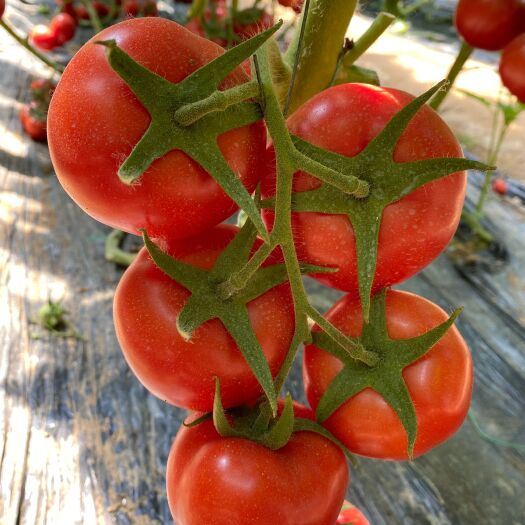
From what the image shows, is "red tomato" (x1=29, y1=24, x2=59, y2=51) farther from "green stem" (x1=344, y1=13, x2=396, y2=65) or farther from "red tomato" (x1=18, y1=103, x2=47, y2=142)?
"green stem" (x1=344, y1=13, x2=396, y2=65)

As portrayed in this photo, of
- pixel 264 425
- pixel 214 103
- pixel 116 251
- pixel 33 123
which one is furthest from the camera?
pixel 33 123

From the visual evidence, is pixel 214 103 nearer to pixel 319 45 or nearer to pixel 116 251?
pixel 319 45

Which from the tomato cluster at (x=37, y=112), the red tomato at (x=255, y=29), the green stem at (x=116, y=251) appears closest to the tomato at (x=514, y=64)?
the red tomato at (x=255, y=29)

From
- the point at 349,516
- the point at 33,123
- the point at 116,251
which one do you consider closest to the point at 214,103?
the point at 349,516

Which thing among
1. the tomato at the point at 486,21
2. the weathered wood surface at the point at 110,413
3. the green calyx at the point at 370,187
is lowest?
the weathered wood surface at the point at 110,413

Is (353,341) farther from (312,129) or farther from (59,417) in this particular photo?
(59,417)

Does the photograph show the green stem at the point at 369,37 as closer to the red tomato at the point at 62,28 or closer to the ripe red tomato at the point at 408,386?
the ripe red tomato at the point at 408,386

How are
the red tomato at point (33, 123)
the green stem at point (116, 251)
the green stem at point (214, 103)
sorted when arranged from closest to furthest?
the green stem at point (214, 103)
the green stem at point (116, 251)
the red tomato at point (33, 123)
